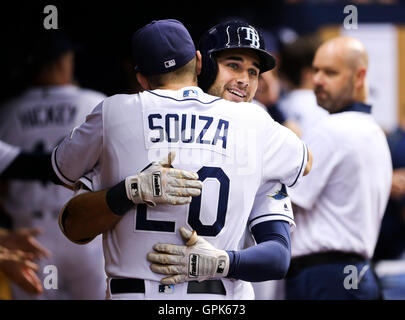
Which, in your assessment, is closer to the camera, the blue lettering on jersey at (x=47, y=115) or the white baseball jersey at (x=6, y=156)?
the white baseball jersey at (x=6, y=156)

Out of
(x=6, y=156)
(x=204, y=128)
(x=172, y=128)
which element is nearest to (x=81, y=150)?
(x=172, y=128)

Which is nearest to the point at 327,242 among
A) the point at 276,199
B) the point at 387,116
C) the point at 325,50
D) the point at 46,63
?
the point at 325,50

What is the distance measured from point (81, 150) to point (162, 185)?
14.8 inches

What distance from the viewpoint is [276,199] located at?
3.20 m

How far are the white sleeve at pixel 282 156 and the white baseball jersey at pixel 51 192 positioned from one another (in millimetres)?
2088

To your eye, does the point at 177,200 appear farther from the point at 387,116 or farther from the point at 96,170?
the point at 387,116

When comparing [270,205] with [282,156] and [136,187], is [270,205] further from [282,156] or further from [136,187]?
[136,187]

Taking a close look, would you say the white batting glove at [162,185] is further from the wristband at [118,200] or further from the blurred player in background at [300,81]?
the blurred player in background at [300,81]

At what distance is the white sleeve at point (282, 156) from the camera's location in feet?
10.4

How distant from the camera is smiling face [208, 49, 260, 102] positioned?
129 inches

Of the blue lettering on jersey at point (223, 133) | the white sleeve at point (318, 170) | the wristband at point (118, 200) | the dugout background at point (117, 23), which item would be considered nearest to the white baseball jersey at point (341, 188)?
the white sleeve at point (318, 170)

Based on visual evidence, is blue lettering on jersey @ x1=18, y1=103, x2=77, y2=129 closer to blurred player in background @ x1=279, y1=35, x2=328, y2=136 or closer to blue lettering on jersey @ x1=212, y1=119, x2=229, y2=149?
blurred player in background @ x1=279, y1=35, x2=328, y2=136

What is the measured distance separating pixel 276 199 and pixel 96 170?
0.72 m

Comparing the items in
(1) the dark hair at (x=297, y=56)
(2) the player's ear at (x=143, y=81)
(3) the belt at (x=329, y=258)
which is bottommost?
(3) the belt at (x=329, y=258)
